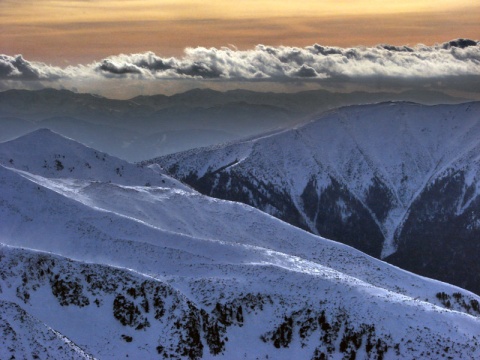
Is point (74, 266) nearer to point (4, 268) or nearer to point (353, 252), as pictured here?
point (4, 268)

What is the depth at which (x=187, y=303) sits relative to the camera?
97.0m

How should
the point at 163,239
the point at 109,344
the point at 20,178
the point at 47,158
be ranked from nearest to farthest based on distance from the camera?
the point at 109,344 < the point at 163,239 < the point at 20,178 < the point at 47,158

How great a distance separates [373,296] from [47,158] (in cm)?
12316

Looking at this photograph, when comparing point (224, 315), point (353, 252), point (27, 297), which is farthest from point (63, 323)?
point (353, 252)

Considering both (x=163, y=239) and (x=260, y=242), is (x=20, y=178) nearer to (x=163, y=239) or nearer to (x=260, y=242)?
(x=163, y=239)

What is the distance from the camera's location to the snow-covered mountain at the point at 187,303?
90812 mm

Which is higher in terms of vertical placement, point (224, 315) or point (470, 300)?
point (224, 315)

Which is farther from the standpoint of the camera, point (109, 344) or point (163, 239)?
point (163, 239)

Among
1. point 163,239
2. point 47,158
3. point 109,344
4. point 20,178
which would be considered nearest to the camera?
point 109,344

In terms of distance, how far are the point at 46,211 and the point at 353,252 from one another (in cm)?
6082

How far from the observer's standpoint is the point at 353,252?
14475 centimetres

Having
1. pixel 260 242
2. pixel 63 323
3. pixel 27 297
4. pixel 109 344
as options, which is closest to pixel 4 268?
pixel 27 297

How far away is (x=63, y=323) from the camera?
92312 mm

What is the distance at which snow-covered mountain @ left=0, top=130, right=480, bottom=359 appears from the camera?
9081cm
